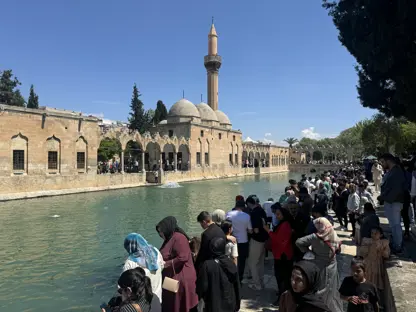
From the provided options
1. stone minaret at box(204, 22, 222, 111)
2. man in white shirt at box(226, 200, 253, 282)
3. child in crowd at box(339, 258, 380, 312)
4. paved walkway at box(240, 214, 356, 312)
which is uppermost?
stone minaret at box(204, 22, 222, 111)

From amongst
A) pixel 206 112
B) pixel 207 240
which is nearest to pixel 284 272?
pixel 207 240

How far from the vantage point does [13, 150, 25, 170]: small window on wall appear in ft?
62.5

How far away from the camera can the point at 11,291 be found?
5500 millimetres

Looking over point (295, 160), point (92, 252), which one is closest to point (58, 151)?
point (92, 252)

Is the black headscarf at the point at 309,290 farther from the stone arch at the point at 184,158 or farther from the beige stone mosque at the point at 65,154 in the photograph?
the stone arch at the point at 184,158

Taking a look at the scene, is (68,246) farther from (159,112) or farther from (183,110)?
(159,112)

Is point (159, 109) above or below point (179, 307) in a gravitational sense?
above

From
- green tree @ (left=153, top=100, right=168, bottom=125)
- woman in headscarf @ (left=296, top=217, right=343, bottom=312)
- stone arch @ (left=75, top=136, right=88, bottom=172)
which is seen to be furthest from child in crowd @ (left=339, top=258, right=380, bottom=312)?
green tree @ (left=153, top=100, right=168, bottom=125)

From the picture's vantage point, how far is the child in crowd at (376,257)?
377cm

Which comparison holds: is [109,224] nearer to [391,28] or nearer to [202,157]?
[391,28]

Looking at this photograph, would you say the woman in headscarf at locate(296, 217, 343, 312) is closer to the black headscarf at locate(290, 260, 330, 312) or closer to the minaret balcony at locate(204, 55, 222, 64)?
the black headscarf at locate(290, 260, 330, 312)

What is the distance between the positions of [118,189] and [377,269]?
2186cm

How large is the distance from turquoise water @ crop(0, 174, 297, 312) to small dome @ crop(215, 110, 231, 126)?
Answer: 34.9 m

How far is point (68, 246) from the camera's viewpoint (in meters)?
8.38
